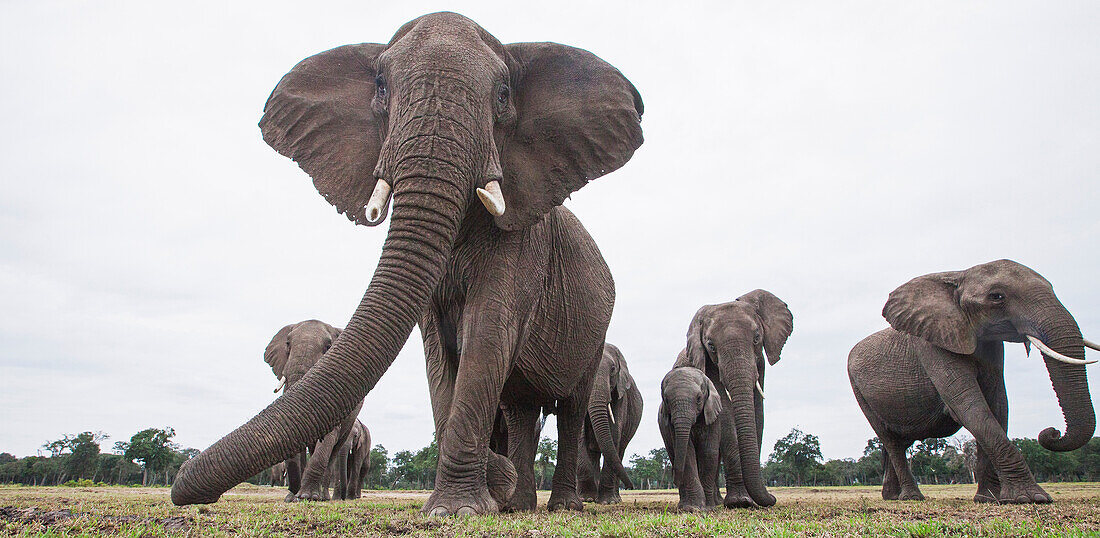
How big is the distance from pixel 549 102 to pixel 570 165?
0.58 metres

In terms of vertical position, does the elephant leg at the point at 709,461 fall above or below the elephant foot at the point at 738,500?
above

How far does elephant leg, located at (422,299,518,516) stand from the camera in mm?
4570

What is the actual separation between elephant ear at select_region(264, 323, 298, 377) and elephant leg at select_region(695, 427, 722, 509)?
7329mm

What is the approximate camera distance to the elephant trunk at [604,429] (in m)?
10.9

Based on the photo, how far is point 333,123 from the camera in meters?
5.55

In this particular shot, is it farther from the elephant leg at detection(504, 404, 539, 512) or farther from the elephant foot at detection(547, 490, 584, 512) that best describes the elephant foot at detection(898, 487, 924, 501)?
the elephant leg at detection(504, 404, 539, 512)

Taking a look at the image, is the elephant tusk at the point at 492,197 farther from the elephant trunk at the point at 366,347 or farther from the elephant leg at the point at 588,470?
the elephant leg at the point at 588,470

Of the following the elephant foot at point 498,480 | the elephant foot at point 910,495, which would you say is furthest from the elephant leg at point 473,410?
the elephant foot at point 910,495

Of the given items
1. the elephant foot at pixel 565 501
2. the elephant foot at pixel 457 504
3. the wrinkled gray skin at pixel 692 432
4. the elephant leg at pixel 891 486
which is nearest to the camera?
the elephant foot at pixel 457 504

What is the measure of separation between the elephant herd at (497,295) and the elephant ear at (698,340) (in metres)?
1.13

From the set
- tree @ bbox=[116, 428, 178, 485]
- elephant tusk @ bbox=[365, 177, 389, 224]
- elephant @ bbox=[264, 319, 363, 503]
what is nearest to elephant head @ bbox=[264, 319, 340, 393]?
elephant @ bbox=[264, 319, 363, 503]

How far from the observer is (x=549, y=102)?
18.7 feet

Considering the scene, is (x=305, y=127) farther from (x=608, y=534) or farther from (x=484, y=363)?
(x=608, y=534)

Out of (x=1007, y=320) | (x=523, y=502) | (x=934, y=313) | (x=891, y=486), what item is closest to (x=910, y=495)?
(x=891, y=486)
